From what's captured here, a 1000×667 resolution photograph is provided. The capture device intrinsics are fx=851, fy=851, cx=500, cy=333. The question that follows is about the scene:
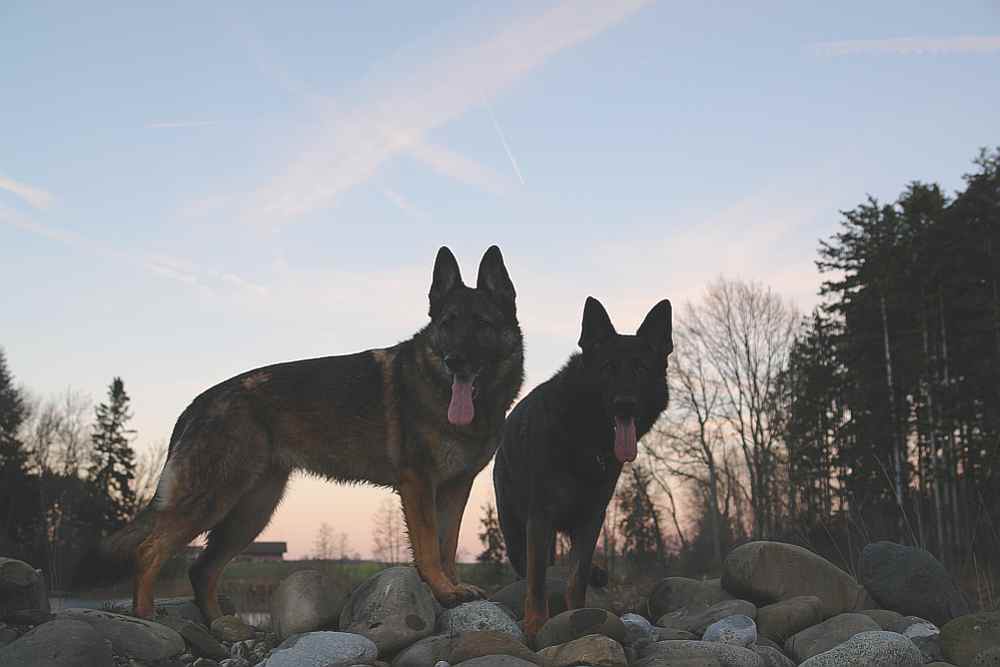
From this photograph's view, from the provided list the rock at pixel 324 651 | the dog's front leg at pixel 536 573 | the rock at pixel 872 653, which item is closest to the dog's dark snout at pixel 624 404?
the dog's front leg at pixel 536 573

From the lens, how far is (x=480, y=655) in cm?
633

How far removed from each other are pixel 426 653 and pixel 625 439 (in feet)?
7.71

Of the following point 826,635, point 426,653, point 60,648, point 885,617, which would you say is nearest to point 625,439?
point 426,653

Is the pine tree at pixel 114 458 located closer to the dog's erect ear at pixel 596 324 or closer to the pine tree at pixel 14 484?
the pine tree at pixel 14 484

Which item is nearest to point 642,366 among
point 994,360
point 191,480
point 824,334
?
point 191,480

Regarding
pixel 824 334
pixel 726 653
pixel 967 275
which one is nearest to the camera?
pixel 726 653

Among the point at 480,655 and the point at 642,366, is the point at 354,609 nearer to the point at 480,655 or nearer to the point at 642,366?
the point at 480,655

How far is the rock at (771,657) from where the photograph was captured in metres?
7.18

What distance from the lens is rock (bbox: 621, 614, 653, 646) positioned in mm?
7548

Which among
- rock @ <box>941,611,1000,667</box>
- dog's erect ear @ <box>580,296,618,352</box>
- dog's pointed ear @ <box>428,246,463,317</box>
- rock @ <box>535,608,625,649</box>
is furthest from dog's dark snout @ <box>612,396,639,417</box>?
rock @ <box>941,611,1000,667</box>

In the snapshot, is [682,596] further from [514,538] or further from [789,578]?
[514,538]

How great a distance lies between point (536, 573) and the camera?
695 centimetres

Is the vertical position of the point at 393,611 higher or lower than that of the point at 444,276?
lower

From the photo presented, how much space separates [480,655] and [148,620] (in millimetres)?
2915
